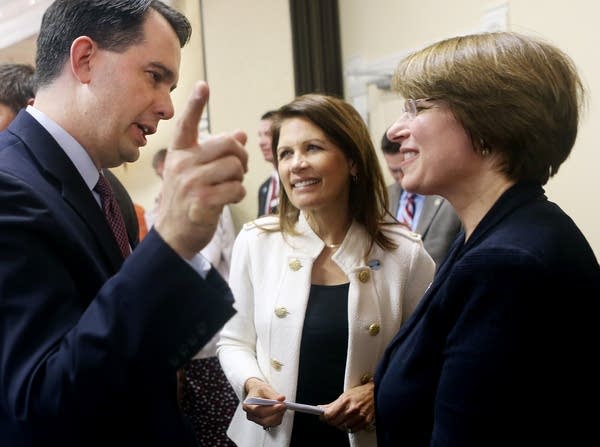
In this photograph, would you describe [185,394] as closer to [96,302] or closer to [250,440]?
[250,440]

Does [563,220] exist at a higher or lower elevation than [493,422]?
higher

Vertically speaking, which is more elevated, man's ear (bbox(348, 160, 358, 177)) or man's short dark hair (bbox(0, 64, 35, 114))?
man's short dark hair (bbox(0, 64, 35, 114))

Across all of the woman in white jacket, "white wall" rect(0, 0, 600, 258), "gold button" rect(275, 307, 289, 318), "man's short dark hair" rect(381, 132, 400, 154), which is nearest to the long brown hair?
the woman in white jacket

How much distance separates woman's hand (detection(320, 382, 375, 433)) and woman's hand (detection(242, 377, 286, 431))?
0.11 meters

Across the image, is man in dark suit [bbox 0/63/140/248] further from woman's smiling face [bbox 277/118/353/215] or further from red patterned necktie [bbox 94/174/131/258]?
red patterned necktie [bbox 94/174/131/258]

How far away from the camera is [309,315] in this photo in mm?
1618

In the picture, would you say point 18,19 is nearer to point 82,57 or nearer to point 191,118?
point 82,57

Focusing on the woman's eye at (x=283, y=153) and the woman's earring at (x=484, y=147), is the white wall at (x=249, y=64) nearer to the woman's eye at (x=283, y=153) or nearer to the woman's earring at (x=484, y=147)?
the woman's eye at (x=283, y=153)

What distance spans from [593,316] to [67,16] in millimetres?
1062

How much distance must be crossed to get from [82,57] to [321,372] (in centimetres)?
98

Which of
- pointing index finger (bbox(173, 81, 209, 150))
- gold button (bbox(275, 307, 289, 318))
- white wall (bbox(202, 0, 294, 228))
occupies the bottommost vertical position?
gold button (bbox(275, 307, 289, 318))

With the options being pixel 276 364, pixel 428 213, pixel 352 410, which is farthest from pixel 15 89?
→ pixel 428 213

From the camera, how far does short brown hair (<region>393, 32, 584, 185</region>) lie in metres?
1.18

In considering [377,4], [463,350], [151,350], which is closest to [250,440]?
[463,350]
